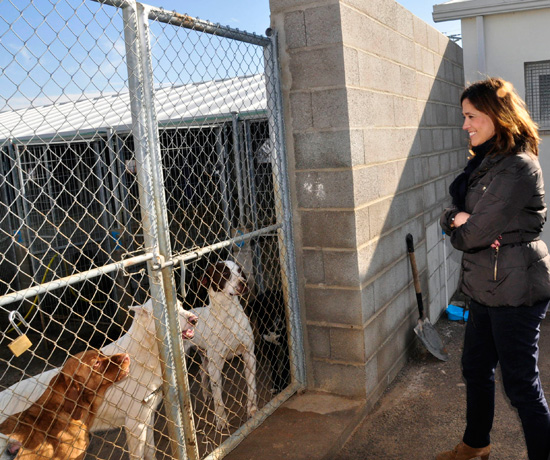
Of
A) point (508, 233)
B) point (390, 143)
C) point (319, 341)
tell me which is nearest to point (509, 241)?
point (508, 233)

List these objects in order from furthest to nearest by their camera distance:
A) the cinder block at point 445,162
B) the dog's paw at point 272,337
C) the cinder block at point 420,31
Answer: the cinder block at point 445,162 → the cinder block at point 420,31 → the dog's paw at point 272,337

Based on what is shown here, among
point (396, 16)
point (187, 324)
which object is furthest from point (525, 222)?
point (396, 16)

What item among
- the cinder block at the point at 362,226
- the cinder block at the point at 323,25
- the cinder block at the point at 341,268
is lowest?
the cinder block at the point at 341,268

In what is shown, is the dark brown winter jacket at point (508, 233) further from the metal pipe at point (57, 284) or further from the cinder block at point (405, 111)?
the cinder block at point (405, 111)

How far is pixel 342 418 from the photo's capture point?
3656 mm

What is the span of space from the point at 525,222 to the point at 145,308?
2.04m

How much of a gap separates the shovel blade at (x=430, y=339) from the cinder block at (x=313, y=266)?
1527 mm

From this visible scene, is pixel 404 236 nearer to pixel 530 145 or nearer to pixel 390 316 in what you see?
pixel 390 316

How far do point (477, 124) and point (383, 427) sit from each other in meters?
2.06

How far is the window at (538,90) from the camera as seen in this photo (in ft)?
23.2

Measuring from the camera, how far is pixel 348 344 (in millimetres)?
3879

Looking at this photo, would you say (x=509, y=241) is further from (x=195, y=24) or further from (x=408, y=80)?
(x=408, y=80)

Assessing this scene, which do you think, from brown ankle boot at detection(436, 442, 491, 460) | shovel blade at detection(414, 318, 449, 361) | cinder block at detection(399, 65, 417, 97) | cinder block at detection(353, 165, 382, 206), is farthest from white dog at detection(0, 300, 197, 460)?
cinder block at detection(399, 65, 417, 97)

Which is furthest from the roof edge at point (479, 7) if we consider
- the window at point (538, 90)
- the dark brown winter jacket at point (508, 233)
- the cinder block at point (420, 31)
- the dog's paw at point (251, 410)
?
the dog's paw at point (251, 410)
